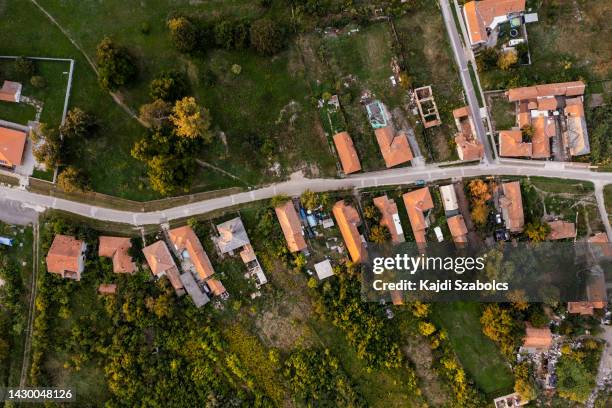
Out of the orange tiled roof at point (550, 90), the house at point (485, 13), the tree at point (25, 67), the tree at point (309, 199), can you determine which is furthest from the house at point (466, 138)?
the tree at point (25, 67)

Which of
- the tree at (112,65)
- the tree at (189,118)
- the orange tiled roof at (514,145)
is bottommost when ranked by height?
the orange tiled roof at (514,145)

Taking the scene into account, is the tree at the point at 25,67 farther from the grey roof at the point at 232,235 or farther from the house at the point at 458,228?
the house at the point at 458,228

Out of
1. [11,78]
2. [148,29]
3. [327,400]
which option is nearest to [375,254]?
[327,400]

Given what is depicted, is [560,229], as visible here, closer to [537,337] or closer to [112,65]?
[537,337]

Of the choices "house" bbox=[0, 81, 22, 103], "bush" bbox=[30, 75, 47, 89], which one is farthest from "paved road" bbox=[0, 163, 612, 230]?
"bush" bbox=[30, 75, 47, 89]

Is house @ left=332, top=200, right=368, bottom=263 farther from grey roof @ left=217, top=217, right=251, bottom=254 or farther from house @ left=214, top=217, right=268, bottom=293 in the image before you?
grey roof @ left=217, top=217, right=251, bottom=254

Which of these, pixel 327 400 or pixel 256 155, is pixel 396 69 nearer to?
pixel 256 155
